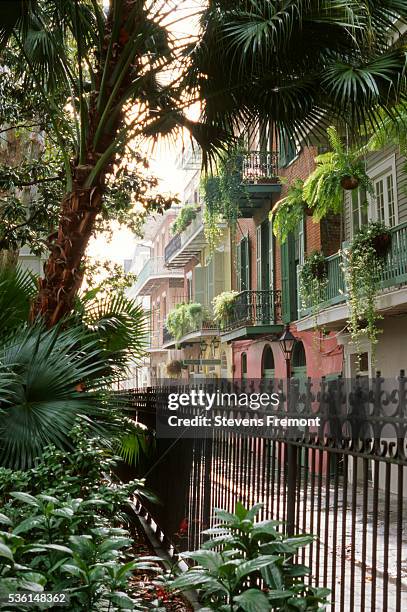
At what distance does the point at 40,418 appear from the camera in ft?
16.7

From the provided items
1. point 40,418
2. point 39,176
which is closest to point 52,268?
point 40,418

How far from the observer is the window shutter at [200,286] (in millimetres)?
30281

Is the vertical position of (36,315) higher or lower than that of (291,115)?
lower

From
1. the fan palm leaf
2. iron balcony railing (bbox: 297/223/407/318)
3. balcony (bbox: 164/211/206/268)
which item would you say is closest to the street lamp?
iron balcony railing (bbox: 297/223/407/318)

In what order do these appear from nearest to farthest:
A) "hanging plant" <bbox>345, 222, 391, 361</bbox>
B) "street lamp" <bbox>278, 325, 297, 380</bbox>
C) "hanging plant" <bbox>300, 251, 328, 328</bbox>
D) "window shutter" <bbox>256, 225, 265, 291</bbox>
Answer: "hanging plant" <bbox>345, 222, 391, 361</bbox> < "hanging plant" <bbox>300, 251, 328, 328</bbox> < "street lamp" <bbox>278, 325, 297, 380</bbox> < "window shutter" <bbox>256, 225, 265, 291</bbox>

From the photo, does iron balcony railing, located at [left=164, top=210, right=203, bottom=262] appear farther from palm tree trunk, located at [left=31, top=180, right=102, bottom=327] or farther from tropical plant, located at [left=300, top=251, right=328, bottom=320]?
palm tree trunk, located at [left=31, top=180, right=102, bottom=327]

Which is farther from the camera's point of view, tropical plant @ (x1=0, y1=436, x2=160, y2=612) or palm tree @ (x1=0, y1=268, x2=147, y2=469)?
palm tree @ (x1=0, y1=268, x2=147, y2=469)

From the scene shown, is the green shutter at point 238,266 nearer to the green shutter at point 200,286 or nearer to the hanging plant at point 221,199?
the green shutter at point 200,286

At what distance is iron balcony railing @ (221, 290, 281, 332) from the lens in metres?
19.9

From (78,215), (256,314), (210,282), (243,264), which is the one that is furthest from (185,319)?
(78,215)

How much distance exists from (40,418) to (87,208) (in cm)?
201

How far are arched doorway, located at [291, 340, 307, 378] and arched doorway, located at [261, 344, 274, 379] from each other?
2314 mm

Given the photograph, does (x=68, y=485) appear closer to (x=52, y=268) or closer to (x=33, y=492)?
(x=33, y=492)

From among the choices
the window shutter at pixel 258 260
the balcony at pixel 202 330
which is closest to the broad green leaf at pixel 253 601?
the window shutter at pixel 258 260
